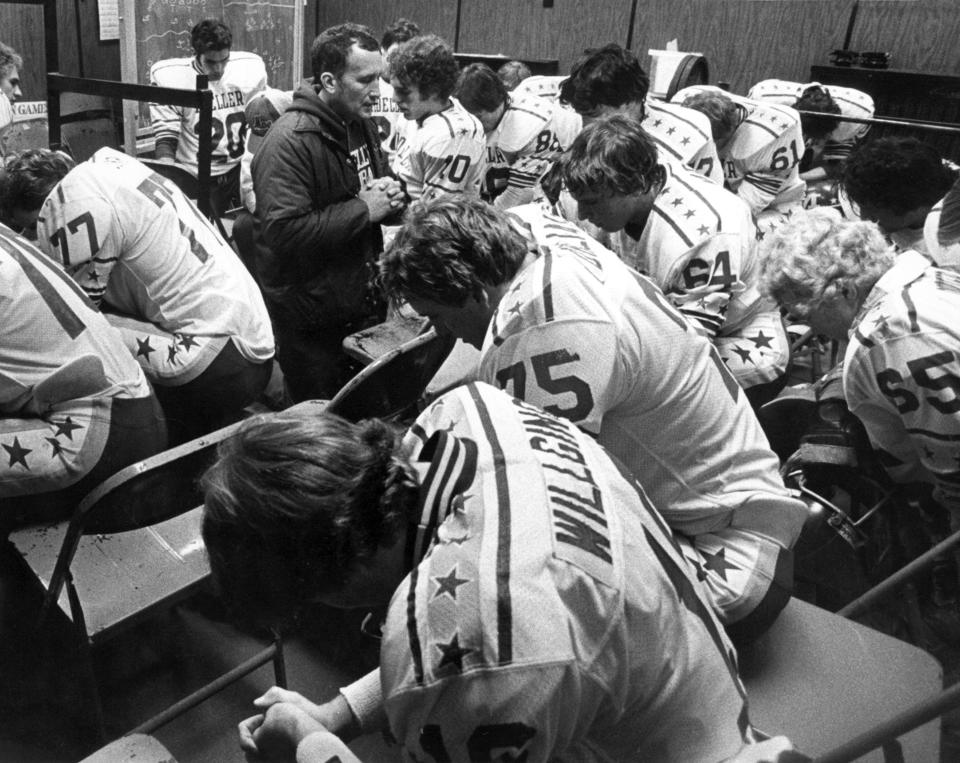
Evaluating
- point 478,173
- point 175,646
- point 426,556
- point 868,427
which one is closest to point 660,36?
point 478,173

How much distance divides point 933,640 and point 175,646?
1.87m

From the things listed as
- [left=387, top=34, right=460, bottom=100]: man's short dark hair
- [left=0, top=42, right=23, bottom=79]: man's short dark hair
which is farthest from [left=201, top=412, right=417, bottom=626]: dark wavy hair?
[left=0, top=42, right=23, bottom=79]: man's short dark hair

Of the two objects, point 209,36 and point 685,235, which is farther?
point 209,36

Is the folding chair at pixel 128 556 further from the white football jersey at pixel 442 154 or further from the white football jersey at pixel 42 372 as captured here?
the white football jersey at pixel 442 154

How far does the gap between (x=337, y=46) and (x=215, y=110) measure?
113 inches

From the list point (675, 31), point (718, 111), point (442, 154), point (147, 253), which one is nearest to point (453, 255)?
point (147, 253)

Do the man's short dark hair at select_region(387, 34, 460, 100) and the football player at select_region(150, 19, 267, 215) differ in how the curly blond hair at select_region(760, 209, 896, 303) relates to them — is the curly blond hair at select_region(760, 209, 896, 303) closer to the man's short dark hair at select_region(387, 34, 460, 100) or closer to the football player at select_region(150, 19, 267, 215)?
the man's short dark hair at select_region(387, 34, 460, 100)

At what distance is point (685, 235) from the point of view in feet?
7.94

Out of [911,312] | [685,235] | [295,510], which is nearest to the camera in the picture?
[295,510]

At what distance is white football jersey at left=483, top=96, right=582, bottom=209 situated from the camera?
445 centimetres

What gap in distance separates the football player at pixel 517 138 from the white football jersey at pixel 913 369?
2658mm

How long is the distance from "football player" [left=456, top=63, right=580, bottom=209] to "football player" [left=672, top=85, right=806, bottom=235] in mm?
711

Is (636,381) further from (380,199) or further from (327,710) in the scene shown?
(380,199)

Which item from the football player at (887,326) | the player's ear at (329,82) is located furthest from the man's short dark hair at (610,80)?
the football player at (887,326)
